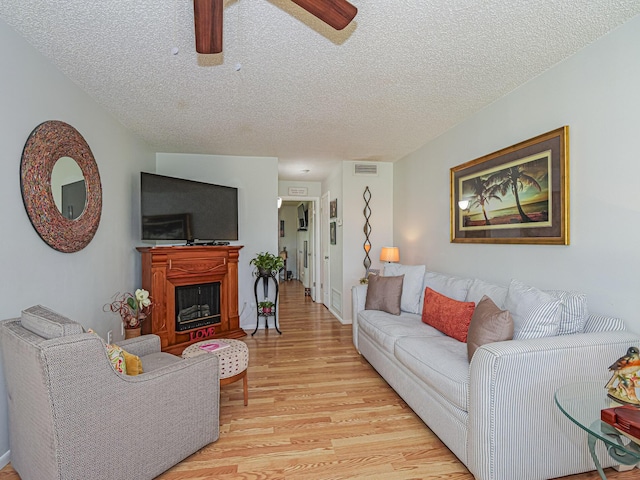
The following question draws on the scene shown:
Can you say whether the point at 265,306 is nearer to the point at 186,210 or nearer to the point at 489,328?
the point at 186,210

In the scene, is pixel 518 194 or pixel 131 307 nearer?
pixel 518 194

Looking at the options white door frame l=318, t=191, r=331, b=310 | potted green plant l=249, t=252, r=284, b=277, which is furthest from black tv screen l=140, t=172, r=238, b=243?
white door frame l=318, t=191, r=331, b=310

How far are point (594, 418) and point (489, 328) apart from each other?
2.02ft

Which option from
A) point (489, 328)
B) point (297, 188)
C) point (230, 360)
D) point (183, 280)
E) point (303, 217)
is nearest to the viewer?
point (489, 328)

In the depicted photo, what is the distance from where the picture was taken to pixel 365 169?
15.4 feet

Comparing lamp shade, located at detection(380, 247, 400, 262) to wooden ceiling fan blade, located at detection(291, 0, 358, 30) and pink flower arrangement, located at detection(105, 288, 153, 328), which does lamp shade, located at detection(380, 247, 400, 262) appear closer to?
pink flower arrangement, located at detection(105, 288, 153, 328)

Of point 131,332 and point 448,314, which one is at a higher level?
point 448,314

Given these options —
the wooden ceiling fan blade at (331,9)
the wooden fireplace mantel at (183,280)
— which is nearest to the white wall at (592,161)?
the wooden ceiling fan blade at (331,9)

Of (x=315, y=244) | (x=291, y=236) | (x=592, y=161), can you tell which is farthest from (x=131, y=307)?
(x=291, y=236)

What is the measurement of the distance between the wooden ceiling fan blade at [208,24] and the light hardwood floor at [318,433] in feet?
6.92

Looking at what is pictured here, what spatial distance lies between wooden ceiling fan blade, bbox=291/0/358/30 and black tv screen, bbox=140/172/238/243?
2.78 m

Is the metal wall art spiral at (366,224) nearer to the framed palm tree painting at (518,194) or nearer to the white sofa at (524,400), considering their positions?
the framed palm tree painting at (518,194)

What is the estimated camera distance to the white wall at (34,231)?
1.76 metres

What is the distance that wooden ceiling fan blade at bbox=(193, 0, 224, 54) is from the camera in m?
1.22
